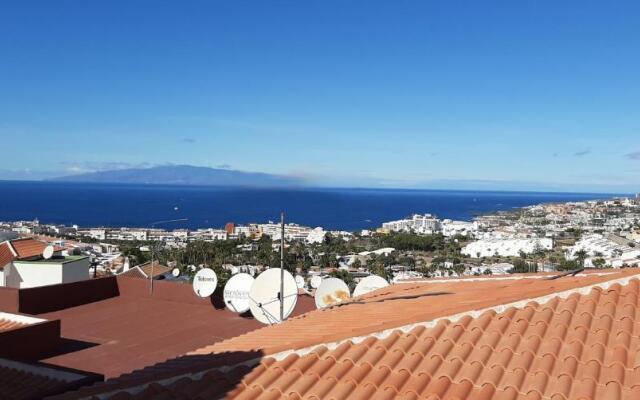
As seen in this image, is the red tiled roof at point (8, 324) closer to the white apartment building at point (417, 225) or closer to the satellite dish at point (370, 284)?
the satellite dish at point (370, 284)

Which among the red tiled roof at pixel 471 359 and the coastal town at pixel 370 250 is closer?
the red tiled roof at pixel 471 359

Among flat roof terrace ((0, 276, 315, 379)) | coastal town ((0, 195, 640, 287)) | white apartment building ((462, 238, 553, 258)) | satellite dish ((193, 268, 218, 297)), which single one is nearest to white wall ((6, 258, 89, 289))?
coastal town ((0, 195, 640, 287))

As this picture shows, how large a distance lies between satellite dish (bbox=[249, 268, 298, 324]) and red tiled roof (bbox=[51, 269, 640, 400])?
5.51 metres

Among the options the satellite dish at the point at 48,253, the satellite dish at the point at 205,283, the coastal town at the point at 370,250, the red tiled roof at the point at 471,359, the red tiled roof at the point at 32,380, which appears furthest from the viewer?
the coastal town at the point at 370,250

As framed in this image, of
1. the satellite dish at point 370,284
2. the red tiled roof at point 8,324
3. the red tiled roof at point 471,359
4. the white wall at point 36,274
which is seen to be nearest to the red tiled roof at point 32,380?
the red tiled roof at point 8,324

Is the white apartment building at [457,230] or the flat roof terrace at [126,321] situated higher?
the flat roof terrace at [126,321]

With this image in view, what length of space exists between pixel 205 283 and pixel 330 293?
3.71m

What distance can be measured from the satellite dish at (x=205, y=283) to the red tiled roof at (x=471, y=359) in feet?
28.5

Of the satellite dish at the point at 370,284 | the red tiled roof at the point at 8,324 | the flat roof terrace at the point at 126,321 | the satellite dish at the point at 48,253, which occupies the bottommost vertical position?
the flat roof terrace at the point at 126,321

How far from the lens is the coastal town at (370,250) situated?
38247 mm

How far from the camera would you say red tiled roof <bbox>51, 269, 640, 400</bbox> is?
3279 mm

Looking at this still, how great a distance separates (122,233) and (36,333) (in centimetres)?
7288

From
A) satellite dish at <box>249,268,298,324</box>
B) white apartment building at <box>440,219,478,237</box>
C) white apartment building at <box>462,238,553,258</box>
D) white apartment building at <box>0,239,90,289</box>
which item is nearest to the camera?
satellite dish at <box>249,268,298,324</box>

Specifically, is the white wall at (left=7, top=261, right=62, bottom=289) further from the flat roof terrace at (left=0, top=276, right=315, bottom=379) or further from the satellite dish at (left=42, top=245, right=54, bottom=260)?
the flat roof terrace at (left=0, top=276, right=315, bottom=379)
